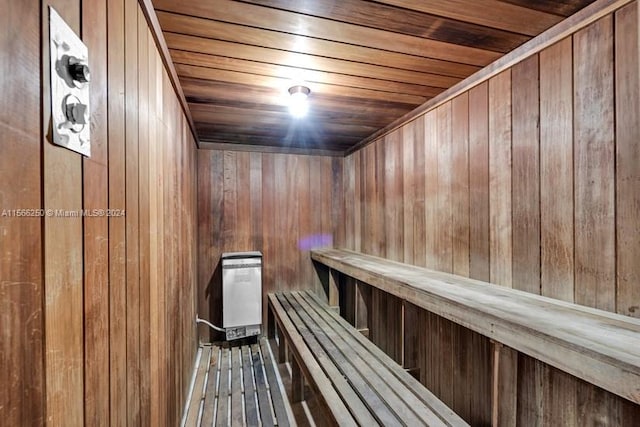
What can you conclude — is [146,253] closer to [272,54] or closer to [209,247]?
[272,54]

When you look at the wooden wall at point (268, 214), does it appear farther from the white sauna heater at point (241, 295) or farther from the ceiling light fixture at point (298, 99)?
the ceiling light fixture at point (298, 99)

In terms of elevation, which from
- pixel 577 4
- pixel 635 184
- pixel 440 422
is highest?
pixel 577 4

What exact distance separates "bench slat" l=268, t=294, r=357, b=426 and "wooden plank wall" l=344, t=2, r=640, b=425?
0.80 meters

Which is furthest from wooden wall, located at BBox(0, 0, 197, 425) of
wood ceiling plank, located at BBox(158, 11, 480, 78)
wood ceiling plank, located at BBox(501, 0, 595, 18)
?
wood ceiling plank, located at BBox(501, 0, 595, 18)

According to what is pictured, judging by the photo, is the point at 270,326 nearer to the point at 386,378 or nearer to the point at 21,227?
the point at 386,378

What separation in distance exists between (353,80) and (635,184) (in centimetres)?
133

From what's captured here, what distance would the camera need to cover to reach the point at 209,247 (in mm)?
2992

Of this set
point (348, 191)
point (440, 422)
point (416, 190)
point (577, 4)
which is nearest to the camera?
point (577, 4)

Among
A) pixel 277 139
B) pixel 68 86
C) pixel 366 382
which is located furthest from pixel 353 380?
pixel 277 139

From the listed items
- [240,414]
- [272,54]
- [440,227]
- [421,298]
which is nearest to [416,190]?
[440,227]

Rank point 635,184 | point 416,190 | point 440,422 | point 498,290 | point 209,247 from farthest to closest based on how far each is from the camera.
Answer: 1. point 209,247
2. point 416,190
3. point 498,290
4. point 440,422
5. point 635,184

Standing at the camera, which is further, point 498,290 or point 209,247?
point 209,247

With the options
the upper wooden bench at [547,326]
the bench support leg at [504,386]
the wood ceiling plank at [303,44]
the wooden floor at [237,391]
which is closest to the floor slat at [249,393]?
the wooden floor at [237,391]

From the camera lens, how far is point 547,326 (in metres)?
0.97
